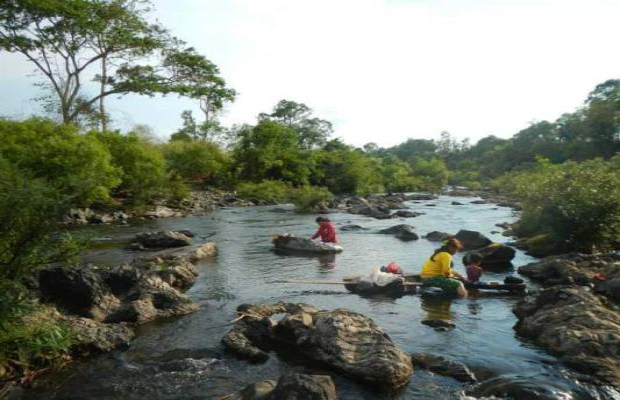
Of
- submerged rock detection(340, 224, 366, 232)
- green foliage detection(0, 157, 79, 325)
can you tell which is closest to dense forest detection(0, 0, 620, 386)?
green foliage detection(0, 157, 79, 325)

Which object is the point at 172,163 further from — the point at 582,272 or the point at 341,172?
the point at 582,272

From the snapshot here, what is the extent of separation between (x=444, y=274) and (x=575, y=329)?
4164 millimetres

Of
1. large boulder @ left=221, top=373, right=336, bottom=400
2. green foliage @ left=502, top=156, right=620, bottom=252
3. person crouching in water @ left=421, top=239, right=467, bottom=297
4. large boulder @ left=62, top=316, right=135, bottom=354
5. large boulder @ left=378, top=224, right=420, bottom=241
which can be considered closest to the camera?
large boulder @ left=221, top=373, right=336, bottom=400

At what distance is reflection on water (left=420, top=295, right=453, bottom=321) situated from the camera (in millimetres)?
10438

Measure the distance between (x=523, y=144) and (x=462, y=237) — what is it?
63.5m

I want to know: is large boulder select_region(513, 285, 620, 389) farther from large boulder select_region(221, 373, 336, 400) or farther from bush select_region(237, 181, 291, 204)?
bush select_region(237, 181, 291, 204)

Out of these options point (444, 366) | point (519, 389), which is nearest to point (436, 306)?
point (444, 366)

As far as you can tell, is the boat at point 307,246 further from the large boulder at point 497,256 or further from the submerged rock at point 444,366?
the submerged rock at point 444,366

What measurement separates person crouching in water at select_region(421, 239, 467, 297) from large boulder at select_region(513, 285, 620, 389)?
1889 millimetres

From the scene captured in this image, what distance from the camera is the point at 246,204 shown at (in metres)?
41.8

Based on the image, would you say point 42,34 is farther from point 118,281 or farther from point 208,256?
point 118,281

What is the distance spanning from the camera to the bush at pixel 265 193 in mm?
44219

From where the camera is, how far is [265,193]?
44.4 metres

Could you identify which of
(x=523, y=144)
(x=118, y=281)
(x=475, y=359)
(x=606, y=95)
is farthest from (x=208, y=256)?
(x=523, y=144)
